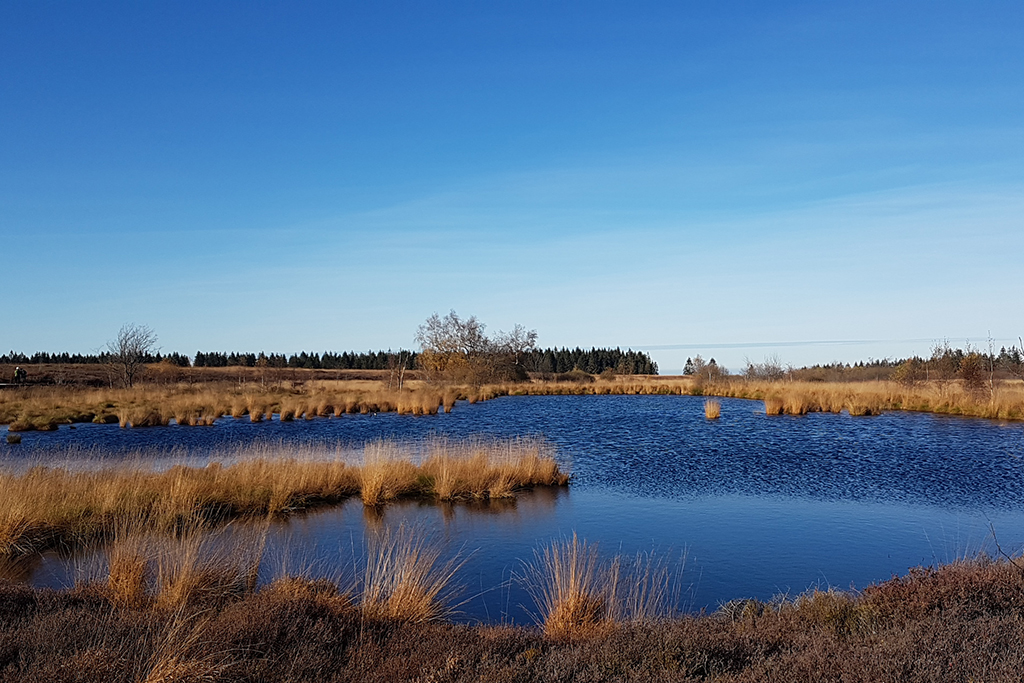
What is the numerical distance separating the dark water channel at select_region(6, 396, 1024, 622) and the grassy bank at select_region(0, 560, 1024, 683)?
1.81 meters

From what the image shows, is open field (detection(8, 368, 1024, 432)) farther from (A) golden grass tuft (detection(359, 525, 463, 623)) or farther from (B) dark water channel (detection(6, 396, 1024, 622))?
(A) golden grass tuft (detection(359, 525, 463, 623))

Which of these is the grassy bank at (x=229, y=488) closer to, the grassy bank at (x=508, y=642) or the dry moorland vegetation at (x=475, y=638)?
the dry moorland vegetation at (x=475, y=638)

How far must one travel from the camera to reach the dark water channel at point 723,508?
8.94m

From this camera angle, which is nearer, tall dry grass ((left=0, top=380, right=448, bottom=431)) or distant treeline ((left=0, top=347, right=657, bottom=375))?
tall dry grass ((left=0, top=380, right=448, bottom=431))

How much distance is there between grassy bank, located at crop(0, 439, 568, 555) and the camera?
404 inches

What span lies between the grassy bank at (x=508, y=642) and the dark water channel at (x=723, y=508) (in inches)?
71.1

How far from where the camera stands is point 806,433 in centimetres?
2495

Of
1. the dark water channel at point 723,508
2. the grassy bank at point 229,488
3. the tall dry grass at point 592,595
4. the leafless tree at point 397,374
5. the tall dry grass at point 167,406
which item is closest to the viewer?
the tall dry grass at point 592,595

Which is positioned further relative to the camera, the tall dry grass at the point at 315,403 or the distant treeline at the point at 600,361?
the distant treeline at the point at 600,361

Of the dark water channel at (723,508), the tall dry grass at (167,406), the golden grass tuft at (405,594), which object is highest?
the tall dry grass at (167,406)

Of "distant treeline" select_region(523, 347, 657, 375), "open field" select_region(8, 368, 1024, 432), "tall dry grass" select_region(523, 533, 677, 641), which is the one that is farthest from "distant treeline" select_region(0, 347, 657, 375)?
"tall dry grass" select_region(523, 533, 677, 641)

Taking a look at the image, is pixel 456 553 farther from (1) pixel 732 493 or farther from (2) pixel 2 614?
(1) pixel 732 493

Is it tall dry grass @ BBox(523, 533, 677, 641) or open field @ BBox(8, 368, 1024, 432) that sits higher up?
open field @ BBox(8, 368, 1024, 432)

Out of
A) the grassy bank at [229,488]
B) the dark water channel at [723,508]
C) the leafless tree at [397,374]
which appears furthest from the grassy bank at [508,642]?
the leafless tree at [397,374]
